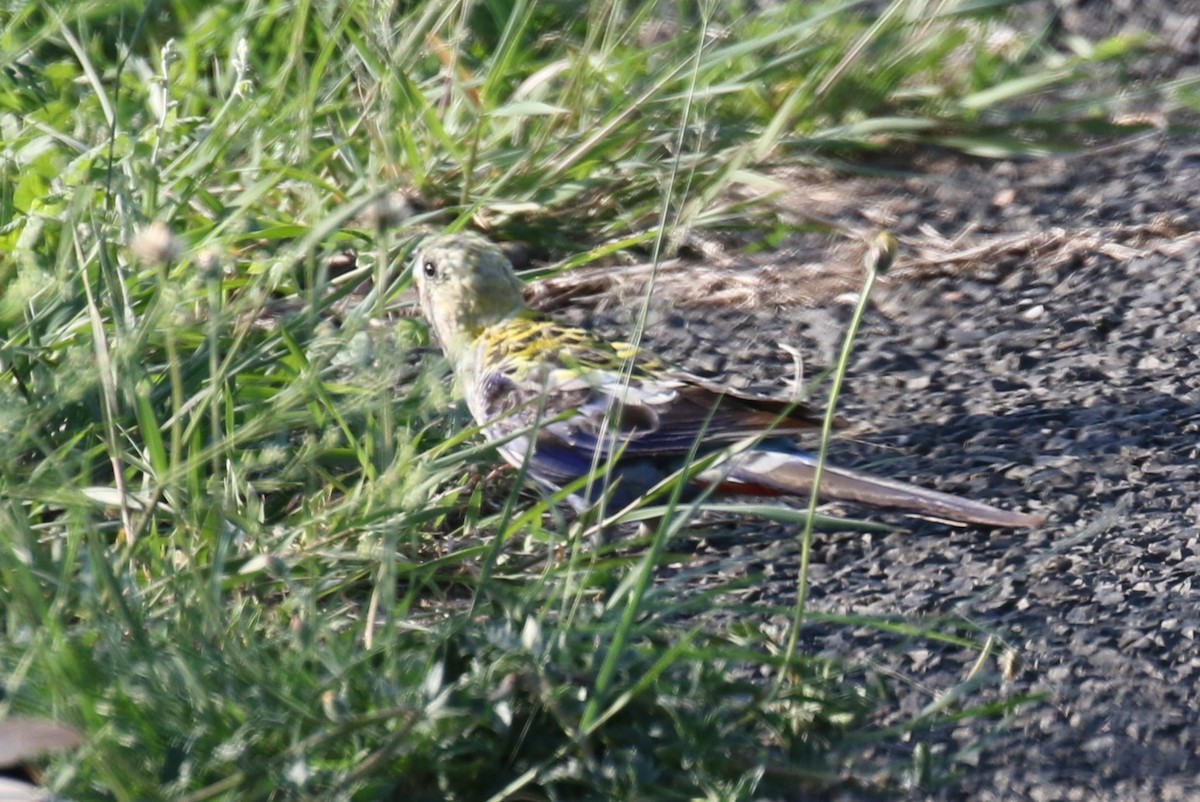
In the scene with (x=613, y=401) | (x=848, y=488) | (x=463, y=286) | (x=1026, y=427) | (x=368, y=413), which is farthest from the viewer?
(x=463, y=286)

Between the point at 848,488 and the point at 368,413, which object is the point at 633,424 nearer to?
the point at 848,488

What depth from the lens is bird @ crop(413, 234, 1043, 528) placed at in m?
3.46

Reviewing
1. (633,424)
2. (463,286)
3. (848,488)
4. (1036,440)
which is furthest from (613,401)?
(1036,440)

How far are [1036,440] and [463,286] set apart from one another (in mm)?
1487

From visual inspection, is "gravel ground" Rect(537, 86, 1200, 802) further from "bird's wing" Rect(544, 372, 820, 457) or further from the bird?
"bird's wing" Rect(544, 372, 820, 457)

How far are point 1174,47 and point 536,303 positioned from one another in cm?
279

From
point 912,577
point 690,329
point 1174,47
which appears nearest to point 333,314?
point 690,329

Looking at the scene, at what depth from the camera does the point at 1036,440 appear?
12.3 ft

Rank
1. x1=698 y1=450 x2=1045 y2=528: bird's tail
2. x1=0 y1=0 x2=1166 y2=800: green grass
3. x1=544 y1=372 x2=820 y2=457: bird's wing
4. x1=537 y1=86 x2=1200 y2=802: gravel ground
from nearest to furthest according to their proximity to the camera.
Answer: x1=0 y1=0 x2=1166 y2=800: green grass, x1=537 y1=86 x2=1200 y2=802: gravel ground, x1=698 y1=450 x2=1045 y2=528: bird's tail, x1=544 y1=372 x2=820 y2=457: bird's wing

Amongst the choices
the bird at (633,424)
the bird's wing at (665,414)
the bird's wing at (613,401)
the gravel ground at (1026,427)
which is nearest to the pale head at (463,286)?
the bird at (633,424)

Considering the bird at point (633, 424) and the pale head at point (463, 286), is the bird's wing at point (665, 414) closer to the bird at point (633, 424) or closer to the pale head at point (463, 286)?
the bird at point (633, 424)

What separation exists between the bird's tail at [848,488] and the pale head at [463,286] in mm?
915

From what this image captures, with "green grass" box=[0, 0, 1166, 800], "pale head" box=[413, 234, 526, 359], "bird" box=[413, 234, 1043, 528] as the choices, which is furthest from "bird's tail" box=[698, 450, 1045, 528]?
"pale head" box=[413, 234, 526, 359]

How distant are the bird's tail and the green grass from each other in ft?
1.46
